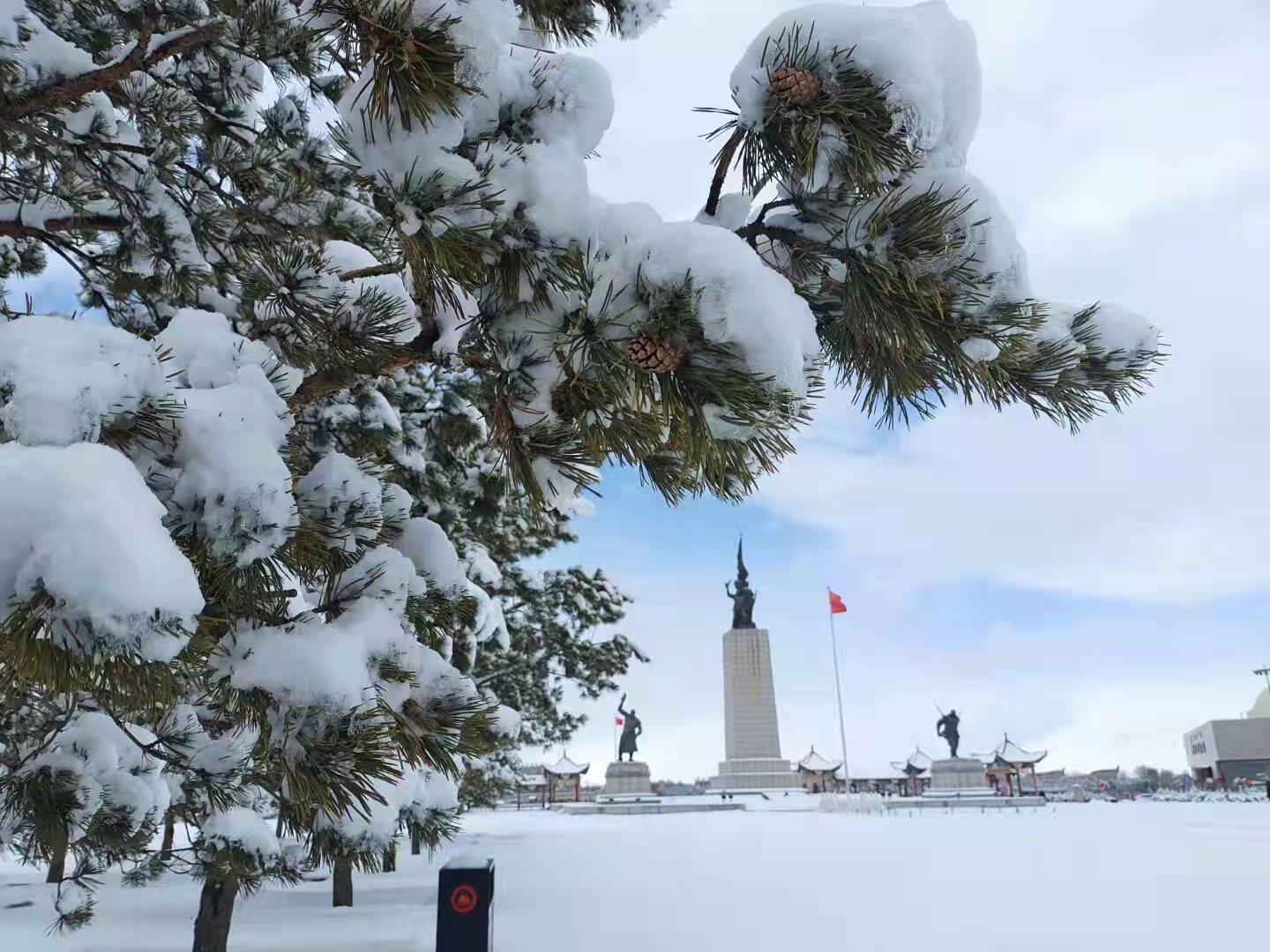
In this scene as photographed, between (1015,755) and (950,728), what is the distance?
11.8 feet

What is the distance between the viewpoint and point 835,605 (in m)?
29.8

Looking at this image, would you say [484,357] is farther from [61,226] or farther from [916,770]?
[916,770]

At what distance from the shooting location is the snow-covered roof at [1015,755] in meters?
35.2

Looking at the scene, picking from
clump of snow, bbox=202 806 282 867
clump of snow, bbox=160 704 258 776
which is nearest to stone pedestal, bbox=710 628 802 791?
clump of snow, bbox=202 806 282 867

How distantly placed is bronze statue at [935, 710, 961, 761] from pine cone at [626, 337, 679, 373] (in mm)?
37764

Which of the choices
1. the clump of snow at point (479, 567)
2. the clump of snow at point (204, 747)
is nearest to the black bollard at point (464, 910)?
the clump of snow at point (204, 747)

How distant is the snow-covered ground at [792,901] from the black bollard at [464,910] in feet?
9.31

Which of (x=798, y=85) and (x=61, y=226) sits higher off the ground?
(x=61, y=226)

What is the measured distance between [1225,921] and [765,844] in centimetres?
830

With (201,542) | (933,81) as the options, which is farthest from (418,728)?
(933,81)

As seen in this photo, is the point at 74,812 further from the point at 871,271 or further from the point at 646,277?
the point at 871,271

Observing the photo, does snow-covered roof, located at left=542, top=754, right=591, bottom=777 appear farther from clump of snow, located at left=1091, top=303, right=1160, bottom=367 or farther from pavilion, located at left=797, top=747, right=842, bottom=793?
clump of snow, located at left=1091, top=303, right=1160, bottom=367

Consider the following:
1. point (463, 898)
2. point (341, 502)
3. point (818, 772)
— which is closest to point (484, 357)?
point (341, 502)

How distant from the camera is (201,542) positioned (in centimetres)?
136
